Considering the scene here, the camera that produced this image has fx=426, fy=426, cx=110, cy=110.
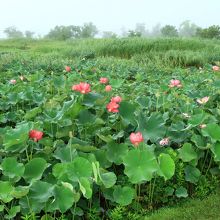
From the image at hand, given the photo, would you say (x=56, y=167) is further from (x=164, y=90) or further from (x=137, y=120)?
(x=164, y=90)

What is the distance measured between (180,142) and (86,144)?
0.71m

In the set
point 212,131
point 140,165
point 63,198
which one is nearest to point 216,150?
point 212,131

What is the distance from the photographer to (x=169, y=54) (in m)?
9.85

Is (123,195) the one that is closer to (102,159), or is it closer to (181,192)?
(102,159)

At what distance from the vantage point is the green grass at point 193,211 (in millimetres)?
2582

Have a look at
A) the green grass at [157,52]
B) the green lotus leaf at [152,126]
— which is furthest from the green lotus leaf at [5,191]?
the green grass at [157,52]

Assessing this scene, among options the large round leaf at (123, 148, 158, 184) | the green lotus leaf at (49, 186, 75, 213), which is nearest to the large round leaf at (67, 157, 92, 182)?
the green lotus leaf at (49, 186, 75, 213)

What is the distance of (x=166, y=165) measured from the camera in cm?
251

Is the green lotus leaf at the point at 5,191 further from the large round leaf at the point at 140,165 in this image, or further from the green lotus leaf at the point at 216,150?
the green lotus leaf at the point at 216,150

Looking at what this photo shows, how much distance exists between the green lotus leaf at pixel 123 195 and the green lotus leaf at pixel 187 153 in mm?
503

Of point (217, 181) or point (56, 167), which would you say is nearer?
point (56, 167)

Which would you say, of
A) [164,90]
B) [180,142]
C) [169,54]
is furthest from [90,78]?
[169,54]

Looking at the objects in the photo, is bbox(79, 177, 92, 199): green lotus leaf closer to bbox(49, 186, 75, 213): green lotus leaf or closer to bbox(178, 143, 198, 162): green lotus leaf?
bbox(49, 186, 75, 213): green lotus leaf

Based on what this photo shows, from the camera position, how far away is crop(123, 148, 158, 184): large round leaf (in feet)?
7.77
